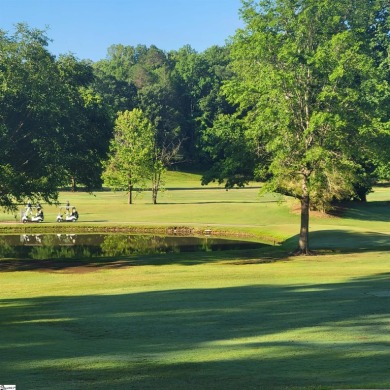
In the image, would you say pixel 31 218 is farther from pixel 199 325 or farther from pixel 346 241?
pixel 199 325

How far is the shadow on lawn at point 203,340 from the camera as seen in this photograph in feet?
34.6

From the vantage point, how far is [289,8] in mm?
39375

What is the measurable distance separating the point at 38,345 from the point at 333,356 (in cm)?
558

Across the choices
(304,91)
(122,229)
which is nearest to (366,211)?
(122,229)

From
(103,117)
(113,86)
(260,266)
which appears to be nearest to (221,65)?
(113,86)

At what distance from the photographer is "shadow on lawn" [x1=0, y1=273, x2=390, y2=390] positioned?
10531 millimetres

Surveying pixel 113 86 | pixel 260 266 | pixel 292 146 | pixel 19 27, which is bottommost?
pixel 260 266

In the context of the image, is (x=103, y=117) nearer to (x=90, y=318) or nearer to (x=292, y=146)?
(x=292, y=146)

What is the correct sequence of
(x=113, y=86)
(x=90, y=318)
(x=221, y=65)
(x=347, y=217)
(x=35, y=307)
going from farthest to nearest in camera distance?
(x=221, y=65), (x=113, y=86), (x=347, y=217), (x=35, y=307), (x=90, y=318)

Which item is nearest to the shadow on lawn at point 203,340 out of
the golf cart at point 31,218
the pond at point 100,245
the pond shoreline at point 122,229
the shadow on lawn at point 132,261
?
the shadow on lawn at point 132,261

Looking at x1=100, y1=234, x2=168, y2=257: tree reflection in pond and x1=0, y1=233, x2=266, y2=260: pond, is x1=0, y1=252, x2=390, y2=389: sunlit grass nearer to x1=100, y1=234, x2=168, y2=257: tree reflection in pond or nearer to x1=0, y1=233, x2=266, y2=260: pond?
x1=0, y1=233, x2=266, y2=260: pond

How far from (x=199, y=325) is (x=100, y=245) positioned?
1464 inches

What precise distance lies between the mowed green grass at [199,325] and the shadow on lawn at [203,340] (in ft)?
0.09

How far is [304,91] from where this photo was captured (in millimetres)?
38906
